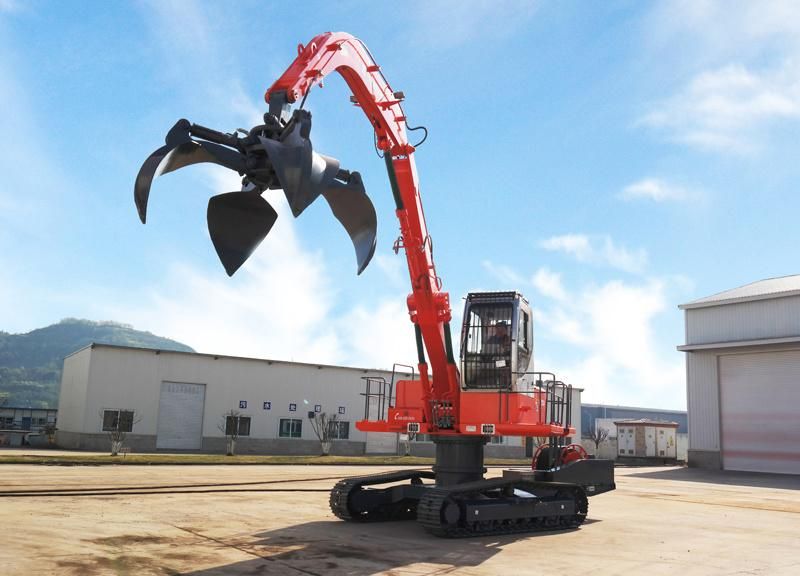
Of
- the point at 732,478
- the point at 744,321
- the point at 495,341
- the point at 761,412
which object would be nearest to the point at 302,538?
the point at 495,341

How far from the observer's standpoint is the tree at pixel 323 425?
43781mm

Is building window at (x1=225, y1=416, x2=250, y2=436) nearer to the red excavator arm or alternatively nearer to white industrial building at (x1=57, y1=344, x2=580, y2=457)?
white industrial building at (x1=57, y1=344, x2=580, y2=457)

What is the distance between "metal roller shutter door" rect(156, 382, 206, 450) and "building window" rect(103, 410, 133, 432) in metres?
1.56

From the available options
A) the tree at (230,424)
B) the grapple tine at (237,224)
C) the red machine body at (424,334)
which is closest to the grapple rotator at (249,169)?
the grapple tine at (237,224)

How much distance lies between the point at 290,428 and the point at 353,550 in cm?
3434

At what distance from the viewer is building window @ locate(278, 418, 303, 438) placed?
43.3 m

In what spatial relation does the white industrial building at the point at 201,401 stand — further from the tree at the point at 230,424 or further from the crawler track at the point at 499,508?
the crawler track at the point at 499,508

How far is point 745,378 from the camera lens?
38.1m

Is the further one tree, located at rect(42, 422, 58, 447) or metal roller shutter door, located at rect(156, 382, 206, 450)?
tree, located at rect(42, 422, 58, 447)

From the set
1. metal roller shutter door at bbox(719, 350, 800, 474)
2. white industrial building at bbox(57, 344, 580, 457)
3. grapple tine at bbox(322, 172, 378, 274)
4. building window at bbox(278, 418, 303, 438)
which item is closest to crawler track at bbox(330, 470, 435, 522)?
grapple tine at bbox(322, 172, 378, 274)

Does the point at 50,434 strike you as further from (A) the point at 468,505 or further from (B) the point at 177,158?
(B) the point at 177,158

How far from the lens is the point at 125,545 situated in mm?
9812

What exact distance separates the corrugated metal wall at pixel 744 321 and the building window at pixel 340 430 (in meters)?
21.1

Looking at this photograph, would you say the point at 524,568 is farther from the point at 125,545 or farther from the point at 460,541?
the point at 125,545
